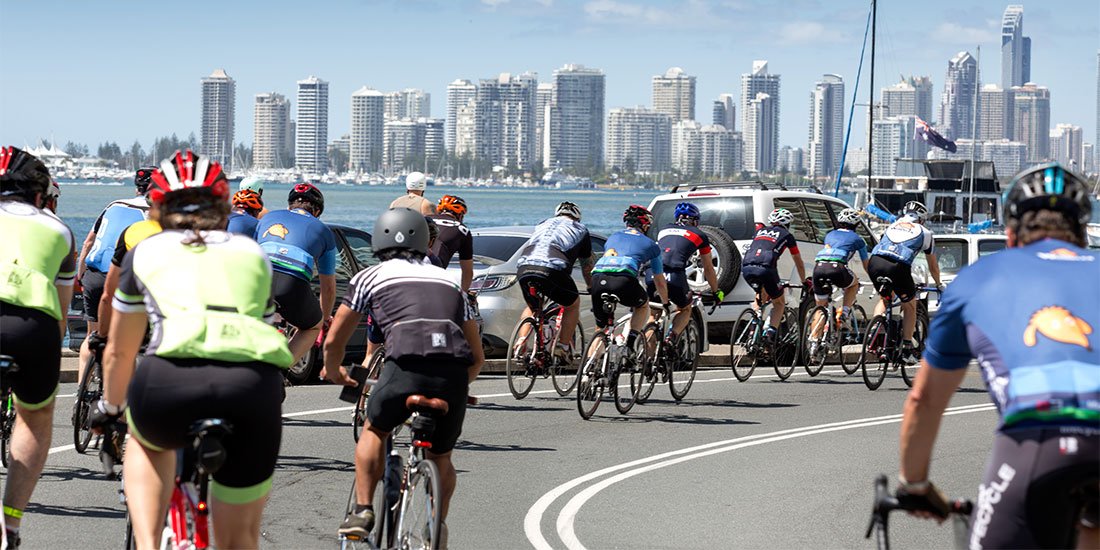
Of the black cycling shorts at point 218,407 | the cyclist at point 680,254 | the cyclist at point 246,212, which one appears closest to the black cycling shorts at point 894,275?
the cyclist at point 680,254

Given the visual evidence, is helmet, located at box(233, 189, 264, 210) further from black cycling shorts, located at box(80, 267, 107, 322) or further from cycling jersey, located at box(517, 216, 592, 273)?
cycling jersey, located at box(517, 216, 592, 273)

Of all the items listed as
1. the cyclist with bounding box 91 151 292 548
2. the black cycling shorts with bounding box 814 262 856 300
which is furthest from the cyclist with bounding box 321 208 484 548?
the black cycling shorts with bounding box 814 262 856 300

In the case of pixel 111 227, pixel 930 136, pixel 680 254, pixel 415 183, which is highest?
pixel 930 136

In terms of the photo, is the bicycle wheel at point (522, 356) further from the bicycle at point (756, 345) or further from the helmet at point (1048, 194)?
the helmet at point (1048, 194)

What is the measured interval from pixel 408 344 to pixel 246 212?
18.2 feet

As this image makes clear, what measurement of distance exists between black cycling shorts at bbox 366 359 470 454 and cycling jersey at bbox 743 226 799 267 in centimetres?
1011

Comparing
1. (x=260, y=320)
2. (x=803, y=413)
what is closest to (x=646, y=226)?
(x=803, y=413)

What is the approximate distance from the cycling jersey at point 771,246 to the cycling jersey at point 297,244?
22.6 feet

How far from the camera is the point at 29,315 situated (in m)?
6.39

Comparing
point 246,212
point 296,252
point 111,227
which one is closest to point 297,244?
point 296,252

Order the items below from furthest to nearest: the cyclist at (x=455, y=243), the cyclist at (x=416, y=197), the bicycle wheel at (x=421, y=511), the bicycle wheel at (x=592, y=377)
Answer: the cyclist at (x=416, y=197)
the cyclist at (x=455, y=243)
the bicycle wheel at (x=592, y=377)
the bicycle wheel at (x=421, y=511)

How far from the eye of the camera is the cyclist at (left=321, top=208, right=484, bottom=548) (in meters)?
6.13

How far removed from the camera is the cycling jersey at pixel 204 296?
4.77 meters

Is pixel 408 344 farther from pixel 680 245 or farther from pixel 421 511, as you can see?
pixel 680 245
